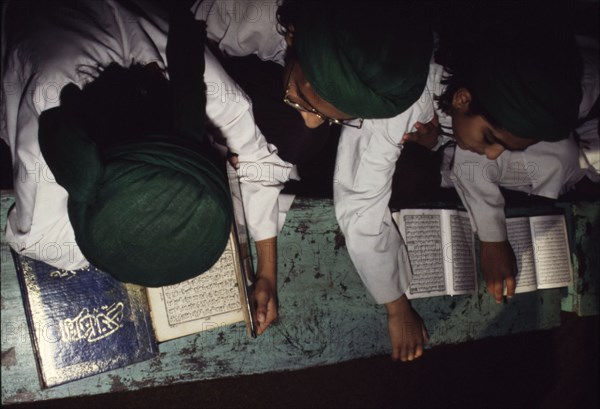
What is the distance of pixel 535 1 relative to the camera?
4.13 feet

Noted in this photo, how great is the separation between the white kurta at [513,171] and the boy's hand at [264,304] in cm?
84

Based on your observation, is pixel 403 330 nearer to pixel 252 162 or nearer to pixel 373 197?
pixel 373 197

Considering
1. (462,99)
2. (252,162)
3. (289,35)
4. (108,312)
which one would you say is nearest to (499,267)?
(462,99)

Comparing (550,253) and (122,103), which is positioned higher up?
(122,103)

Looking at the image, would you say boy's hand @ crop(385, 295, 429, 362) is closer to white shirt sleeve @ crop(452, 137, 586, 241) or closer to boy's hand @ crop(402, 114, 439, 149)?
white shirt sleeve @ crop(452, 137, 586, 241)

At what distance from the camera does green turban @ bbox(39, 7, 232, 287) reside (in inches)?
23.5

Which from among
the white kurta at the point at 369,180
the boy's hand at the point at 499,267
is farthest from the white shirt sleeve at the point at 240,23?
the boy's hand at the point at 499,267

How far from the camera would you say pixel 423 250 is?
1.41m

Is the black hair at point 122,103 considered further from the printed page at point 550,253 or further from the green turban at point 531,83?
the printed page at point 550,253

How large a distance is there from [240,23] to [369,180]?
654mm

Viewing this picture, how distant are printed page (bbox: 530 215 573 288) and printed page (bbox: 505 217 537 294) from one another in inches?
1.0

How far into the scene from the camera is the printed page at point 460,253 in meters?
1.43

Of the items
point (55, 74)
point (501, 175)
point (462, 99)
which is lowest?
point (501, 175)

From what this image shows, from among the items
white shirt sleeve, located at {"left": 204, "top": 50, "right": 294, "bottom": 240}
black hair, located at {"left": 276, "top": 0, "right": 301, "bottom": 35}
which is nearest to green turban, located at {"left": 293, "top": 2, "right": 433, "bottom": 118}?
black hair, located at {"left": 276, "top": 0, "right": 301, "bottom": 35}
